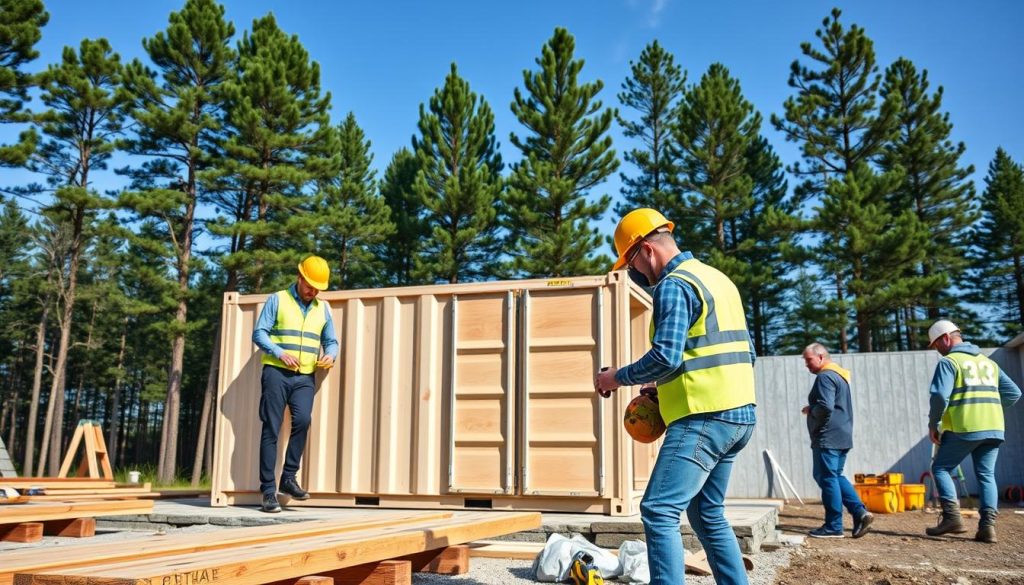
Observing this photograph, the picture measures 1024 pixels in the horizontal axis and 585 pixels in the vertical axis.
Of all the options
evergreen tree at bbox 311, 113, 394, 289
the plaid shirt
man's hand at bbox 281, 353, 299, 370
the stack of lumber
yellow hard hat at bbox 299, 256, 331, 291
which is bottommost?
the stack of lumber

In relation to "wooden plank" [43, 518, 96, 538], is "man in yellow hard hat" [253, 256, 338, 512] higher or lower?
higher

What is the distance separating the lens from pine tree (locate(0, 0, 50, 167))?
23047mm

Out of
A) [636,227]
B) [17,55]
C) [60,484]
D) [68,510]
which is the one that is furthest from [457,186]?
[636,227]

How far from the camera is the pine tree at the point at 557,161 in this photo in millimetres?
23781

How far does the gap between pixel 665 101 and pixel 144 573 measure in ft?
94.8

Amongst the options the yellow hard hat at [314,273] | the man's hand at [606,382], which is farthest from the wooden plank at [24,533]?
the man's hand at [606,382]

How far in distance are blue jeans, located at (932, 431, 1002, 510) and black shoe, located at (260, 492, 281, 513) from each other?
19.3 ft

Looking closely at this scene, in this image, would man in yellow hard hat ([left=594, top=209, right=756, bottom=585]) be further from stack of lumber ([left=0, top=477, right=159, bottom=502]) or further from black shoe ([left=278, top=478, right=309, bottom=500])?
stack of lumber ([left=0, top=477, right=159, bottom=502])

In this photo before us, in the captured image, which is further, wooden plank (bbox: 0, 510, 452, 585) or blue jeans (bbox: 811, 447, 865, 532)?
blue jeans (bbox: 811, 447, 865, 532)

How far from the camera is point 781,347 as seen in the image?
32906 millimetres

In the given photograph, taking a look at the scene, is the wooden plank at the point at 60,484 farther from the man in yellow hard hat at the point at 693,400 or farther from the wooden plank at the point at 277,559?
the man in yellow hard hat at the point at 693,400

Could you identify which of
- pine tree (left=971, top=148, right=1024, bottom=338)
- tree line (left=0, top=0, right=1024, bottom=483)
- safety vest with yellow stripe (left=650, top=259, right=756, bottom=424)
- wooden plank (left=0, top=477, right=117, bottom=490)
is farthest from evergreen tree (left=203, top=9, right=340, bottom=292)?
pine tree (left=971, top=148, right=1024, bottom=338)

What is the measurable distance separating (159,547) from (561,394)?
3564 mm

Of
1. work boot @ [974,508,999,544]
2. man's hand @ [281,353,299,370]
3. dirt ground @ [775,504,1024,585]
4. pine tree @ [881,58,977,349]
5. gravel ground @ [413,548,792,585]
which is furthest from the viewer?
pine tree @ [881,58,977,349]
